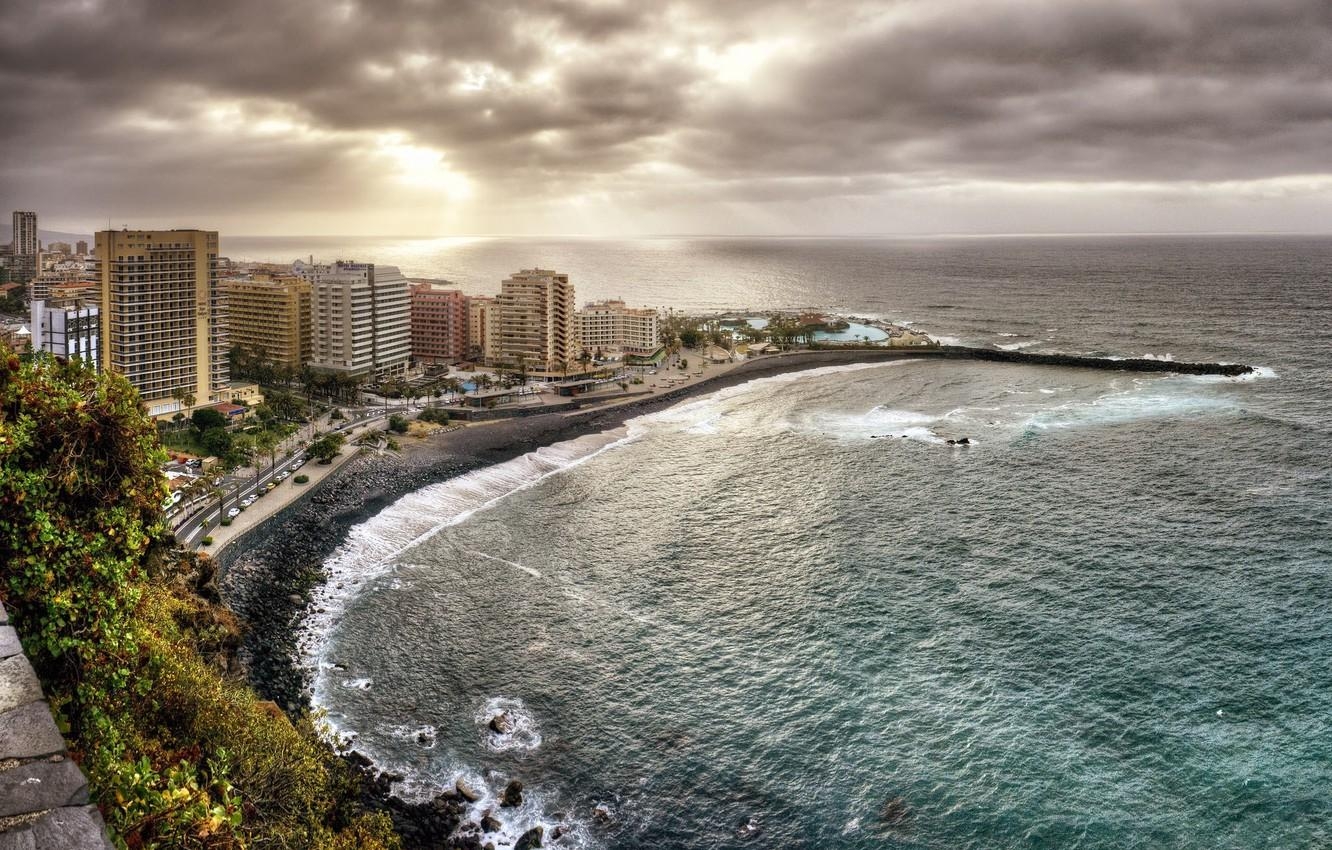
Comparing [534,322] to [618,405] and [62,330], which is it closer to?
[618,405]

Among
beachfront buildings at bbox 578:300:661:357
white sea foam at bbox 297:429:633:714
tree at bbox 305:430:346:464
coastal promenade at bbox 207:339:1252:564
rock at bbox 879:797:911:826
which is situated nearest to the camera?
rock at bbox 879:797:911:826

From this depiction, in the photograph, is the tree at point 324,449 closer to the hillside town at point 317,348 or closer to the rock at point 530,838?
the hillside town at point 317,348

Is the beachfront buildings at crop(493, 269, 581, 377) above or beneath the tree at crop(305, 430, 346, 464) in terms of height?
above

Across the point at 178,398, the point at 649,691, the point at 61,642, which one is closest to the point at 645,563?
the point at 649,691

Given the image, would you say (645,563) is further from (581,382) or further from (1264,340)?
(1264,340)

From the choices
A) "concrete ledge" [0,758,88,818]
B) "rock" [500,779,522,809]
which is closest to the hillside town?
"rock" [500,779,522,809]

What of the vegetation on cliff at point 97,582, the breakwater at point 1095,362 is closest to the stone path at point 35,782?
the vegetation on cliff at point 97,582

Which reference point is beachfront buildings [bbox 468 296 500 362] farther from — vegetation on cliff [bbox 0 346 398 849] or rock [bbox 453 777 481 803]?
vegetation on cliff [bbox 0 346 398 849]
